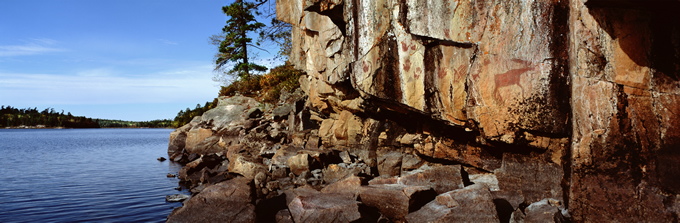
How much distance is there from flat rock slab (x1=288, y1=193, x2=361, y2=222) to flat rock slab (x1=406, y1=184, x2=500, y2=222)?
52.4 inches

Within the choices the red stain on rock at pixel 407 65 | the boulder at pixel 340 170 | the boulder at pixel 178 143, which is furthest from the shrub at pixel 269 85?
the red stain on rock at pixel 407 65

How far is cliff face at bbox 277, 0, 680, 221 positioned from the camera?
6.53 m

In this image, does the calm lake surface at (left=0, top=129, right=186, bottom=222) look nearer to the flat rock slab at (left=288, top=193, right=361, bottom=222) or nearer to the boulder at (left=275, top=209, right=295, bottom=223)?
the boulder at (left=275, top=209, right=295, bottom=223)

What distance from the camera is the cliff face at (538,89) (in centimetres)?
653

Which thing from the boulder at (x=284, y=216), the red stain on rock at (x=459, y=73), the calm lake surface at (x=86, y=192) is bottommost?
the calm lake surface at (x=86, y=192)

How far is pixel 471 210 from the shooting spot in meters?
8.22

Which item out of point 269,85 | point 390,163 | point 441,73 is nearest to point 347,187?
point 390,163

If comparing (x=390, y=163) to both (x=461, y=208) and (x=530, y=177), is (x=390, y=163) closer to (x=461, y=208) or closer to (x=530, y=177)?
(x=530, y=177)

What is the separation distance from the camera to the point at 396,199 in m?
9.16

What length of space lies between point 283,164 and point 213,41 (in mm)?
22343

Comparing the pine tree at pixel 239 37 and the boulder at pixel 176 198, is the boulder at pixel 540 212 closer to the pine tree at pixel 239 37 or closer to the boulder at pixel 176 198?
the boulder at pixel 176 198

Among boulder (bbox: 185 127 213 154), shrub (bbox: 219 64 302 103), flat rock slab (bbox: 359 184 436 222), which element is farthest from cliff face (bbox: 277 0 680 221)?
boulder (bbox: 185 127 213 154)

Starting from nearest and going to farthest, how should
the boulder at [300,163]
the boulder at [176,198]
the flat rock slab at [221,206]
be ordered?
the flat rock slab at [221,206], the boulder at [176,198], the boulder at [300,163]

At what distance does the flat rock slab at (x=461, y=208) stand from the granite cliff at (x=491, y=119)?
0.04 meters
